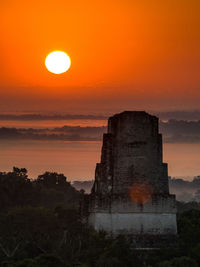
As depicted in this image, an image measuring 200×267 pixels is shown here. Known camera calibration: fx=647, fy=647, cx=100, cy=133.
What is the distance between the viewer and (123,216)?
41.7 m

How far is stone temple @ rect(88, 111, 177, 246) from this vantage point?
41.7m

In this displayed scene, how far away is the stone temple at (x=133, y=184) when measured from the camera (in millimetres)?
41688

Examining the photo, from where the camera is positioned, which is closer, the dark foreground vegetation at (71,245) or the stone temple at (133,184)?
the dark foreground vegetation at (71,245)

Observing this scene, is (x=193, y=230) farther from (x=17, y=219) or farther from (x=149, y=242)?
(x=17, y=219)

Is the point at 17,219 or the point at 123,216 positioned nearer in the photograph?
the point at 123,216

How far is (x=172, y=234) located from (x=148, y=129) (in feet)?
23.1

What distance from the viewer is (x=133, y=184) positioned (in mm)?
42031

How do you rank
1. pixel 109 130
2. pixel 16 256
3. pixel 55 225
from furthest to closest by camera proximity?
pixel 55 225 < pixel 109 130 < pixel 16 256

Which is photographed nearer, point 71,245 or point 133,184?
point 133,184

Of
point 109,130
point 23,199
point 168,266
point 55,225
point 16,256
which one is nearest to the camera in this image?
point 168,266

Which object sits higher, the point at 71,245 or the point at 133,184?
the point at 133,184

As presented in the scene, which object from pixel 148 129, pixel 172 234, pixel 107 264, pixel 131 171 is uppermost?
pixel 148 129

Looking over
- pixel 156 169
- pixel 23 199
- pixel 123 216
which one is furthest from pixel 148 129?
pixel 23 199

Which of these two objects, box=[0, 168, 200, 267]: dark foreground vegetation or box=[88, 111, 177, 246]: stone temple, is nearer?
box=[0, 168, 200, 267]: dark foreground vegetation
